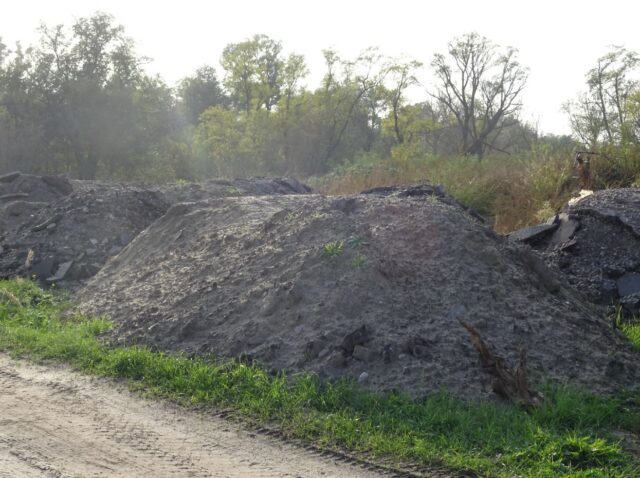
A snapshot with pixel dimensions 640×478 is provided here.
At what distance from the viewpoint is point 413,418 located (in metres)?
5.30

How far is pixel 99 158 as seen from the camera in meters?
36.5

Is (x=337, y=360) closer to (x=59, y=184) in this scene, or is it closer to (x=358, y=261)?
(x=358, y=261)

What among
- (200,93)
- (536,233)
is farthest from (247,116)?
(536,233)

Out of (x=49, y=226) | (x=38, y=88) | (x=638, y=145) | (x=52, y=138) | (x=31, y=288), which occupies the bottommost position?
(x=31, y=288)

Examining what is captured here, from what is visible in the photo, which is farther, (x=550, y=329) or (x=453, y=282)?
(x=453, y=282)

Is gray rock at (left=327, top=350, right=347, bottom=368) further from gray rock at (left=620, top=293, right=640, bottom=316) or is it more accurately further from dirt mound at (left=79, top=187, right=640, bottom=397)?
gray rock at (left=620, top=293, right=640, bottom=316)

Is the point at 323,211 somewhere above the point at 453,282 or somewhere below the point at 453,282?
above

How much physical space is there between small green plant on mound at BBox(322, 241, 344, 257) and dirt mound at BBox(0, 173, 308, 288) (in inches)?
200

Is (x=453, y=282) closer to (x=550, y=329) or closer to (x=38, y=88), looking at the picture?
(x=550, y=329)

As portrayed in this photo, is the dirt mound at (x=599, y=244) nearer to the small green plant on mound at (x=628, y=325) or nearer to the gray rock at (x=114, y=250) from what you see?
the small green plant on mound at (x=628, y=325)

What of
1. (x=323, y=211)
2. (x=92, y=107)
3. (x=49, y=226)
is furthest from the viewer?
(x=92, y=107)

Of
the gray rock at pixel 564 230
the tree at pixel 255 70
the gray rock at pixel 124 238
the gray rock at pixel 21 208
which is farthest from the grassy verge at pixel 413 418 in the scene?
the tree at pixel 255 70

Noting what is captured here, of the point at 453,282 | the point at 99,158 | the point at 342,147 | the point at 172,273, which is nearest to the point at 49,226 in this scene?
the point at 172,273

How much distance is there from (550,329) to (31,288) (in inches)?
291
